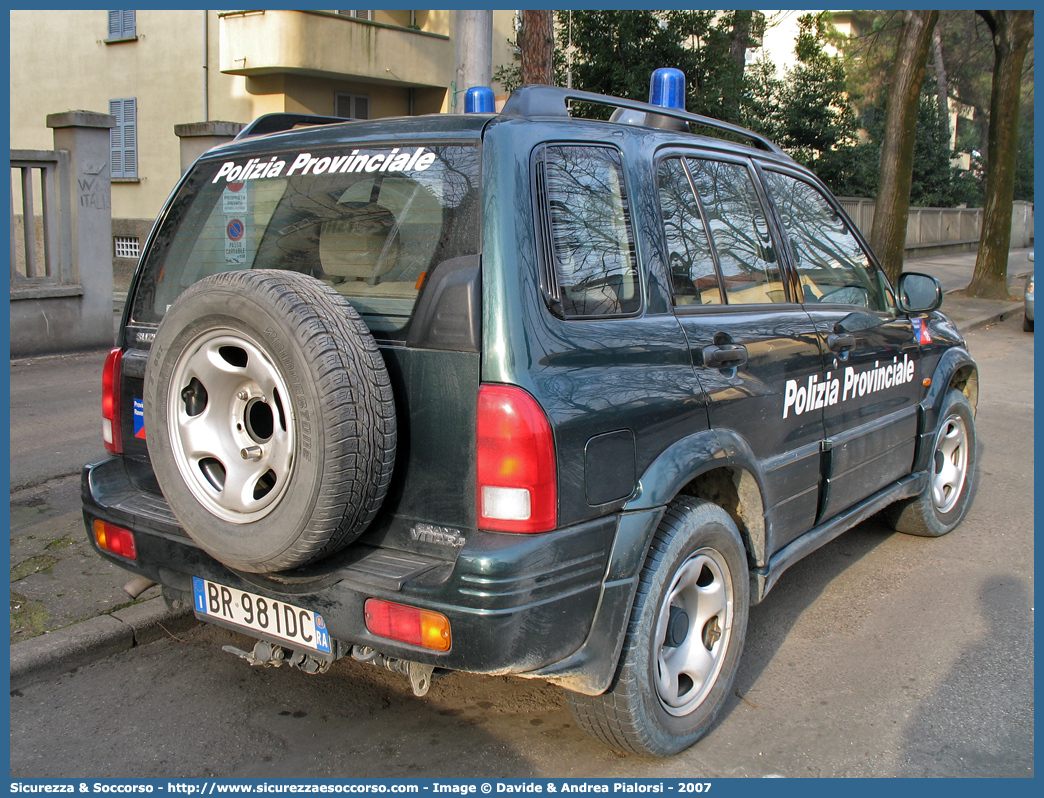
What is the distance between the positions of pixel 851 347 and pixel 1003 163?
1649cm

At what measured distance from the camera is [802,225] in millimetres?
3898

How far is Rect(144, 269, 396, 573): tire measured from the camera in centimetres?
232

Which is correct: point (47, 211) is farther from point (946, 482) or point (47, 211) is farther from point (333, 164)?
point (946, 482)

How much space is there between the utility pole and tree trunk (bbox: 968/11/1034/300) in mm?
14017

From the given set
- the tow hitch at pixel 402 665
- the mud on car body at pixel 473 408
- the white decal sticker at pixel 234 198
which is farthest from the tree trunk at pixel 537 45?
the tow hitch at pixel 402 665

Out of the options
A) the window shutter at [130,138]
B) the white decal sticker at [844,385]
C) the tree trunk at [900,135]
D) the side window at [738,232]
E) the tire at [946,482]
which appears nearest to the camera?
the side window at [738,232]

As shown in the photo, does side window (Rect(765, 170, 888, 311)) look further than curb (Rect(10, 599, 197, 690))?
Yes

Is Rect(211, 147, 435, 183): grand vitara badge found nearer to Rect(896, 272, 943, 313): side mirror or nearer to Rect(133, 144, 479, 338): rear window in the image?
Rect(133, 144, 479, 338): rear window

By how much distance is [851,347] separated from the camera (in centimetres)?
377

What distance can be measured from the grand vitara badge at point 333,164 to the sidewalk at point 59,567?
1.81m

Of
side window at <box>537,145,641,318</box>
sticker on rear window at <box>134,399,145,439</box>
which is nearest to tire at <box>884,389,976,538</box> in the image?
side window at <box>537,145,641,318</box>

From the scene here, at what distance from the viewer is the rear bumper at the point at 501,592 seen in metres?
2.33

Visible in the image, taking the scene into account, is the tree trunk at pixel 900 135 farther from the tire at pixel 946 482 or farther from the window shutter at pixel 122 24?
the window shutter at pixel 122 24

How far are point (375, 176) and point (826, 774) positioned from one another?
2318mm
